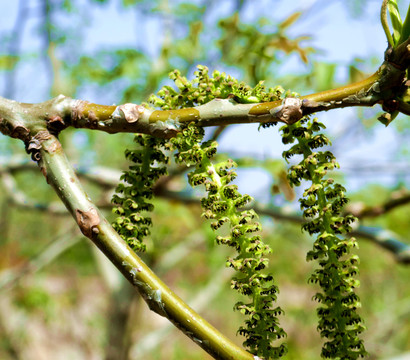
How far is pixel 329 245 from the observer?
695 mm

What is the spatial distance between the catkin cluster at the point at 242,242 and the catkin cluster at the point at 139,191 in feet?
0.22

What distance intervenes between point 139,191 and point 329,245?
0.33m

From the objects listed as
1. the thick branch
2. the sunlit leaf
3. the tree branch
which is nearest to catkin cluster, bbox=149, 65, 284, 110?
the thick branch

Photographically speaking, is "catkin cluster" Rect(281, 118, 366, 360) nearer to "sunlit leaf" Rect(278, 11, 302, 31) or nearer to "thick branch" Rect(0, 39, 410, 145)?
"thick branch" Rect(0, 39, 410, 145)

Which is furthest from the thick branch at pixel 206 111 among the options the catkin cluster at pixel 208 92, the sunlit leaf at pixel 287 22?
the sunlit leaf at pixel 287 22

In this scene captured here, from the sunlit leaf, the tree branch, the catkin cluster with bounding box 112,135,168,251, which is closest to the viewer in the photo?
the tree branch

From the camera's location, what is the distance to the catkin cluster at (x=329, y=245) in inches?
26.8

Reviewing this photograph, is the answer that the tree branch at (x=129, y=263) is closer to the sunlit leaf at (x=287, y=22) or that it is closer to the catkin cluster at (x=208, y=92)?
the catkin cluster at (x=208, y=92)

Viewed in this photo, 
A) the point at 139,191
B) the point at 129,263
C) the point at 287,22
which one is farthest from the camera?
the point at 287,22

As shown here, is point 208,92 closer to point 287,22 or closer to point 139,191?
point 139,191

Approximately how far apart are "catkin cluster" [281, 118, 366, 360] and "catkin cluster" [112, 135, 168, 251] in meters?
0.23

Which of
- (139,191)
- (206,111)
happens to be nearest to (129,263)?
(139,191)

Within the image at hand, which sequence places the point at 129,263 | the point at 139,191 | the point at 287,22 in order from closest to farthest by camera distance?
the point at 129,263, the point at 139,191, the point at 287,22

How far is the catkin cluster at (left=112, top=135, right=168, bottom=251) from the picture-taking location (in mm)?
719
